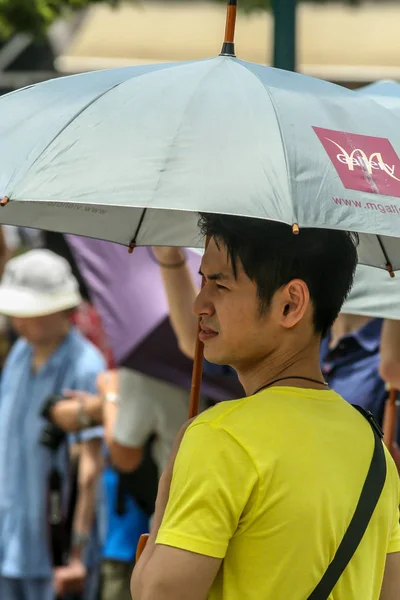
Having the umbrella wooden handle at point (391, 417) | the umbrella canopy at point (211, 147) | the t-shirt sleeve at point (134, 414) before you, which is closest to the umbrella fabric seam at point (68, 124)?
the umbrella canopy at point (211, 147)

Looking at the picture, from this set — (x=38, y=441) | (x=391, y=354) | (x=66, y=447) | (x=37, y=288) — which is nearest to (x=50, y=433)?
(x=38, y=441)

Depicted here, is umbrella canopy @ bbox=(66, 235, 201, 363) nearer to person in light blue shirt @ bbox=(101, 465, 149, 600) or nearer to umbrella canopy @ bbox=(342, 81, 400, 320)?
person in light blue shirt @ bbox=(101, 465, 149, 600)

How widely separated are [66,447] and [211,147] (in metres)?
3.50

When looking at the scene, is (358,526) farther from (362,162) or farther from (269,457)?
(362,162)

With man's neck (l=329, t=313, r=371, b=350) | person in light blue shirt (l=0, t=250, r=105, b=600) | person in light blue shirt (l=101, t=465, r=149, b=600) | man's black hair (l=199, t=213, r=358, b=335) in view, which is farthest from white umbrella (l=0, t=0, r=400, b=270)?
person in light blue shirt (l=101, t=465, r=149, b=600)

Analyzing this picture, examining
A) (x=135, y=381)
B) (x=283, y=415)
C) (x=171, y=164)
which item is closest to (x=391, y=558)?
(x=283, y=415)

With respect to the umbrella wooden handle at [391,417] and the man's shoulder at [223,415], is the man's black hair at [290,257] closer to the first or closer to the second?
the man's shoulder at [223,415]

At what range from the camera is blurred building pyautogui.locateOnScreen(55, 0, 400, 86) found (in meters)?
9.19

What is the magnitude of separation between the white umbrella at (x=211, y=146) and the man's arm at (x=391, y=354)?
32.5 inches

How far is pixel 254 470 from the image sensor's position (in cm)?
198

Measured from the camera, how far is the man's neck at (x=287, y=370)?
220 cm

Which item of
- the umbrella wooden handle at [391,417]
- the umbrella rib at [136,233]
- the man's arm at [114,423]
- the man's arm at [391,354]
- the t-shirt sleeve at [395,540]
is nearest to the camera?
the t-shirt sleeve at [395,540]

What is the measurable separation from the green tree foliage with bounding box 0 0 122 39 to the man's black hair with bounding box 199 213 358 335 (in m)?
4.13

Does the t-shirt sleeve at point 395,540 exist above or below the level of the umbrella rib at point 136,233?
below
